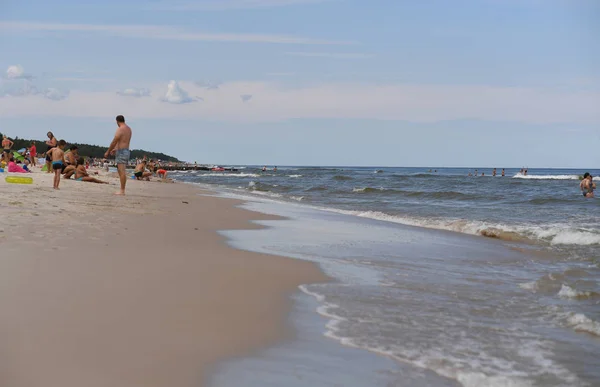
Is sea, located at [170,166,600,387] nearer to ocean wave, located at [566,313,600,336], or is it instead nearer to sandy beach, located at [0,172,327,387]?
ocean wave, located at [566,313,600,336]

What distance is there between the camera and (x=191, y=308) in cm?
469

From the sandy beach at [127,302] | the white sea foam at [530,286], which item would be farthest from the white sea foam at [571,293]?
the sandy beach at [127,302]

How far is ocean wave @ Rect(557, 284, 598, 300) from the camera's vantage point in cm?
628

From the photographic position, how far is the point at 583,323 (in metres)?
5.09

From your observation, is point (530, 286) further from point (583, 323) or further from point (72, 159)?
point (72, 159)

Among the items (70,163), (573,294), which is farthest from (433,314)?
(70,163)

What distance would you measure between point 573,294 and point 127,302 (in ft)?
14.5

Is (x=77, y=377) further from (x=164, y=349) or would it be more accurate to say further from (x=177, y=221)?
(x=177, y=221)

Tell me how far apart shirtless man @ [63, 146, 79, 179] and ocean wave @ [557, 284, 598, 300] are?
1993 cm

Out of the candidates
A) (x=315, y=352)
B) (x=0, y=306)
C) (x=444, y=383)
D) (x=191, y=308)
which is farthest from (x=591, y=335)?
(x=0, y=306)

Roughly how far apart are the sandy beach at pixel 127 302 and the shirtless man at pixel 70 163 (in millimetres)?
14991

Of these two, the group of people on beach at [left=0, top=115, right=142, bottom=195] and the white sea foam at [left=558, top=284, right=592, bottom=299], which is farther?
the group of people on beach at [left=0, top=115, right=142, bottom=195]

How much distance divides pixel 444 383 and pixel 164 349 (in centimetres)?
162

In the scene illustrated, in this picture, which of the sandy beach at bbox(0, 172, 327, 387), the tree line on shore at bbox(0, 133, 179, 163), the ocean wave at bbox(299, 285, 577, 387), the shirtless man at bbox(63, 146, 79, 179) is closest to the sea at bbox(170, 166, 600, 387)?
the ocean wave at bbox(299, 285, 577, 387)
